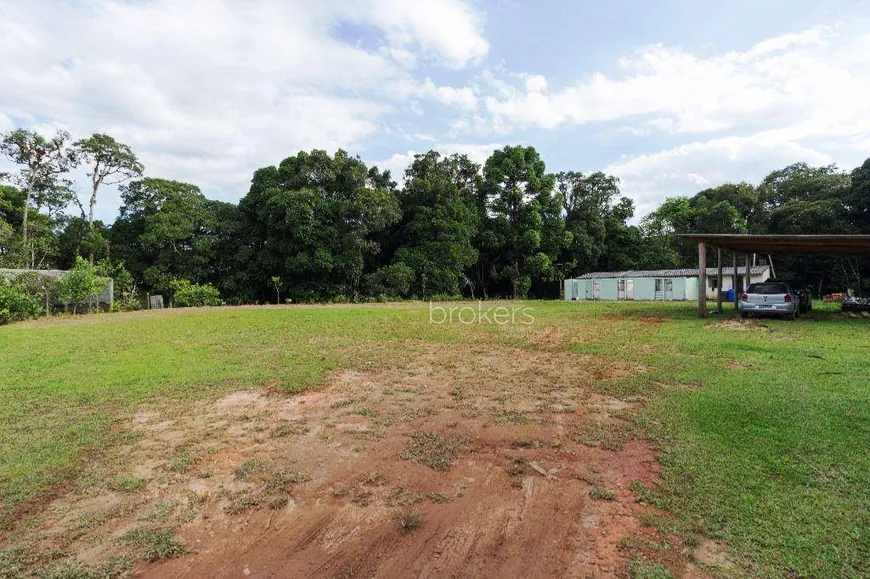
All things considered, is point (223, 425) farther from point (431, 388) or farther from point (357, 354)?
point (357, 354)

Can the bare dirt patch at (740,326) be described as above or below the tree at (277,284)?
below

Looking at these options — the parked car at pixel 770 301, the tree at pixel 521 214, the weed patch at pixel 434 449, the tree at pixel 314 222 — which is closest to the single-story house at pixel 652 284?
the tree at pixel 521 214

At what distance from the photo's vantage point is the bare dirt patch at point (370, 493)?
92.0 inches

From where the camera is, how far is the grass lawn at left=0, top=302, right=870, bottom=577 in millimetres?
2576

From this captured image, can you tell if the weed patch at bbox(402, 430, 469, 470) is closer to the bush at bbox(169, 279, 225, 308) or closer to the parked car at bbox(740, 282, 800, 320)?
the parked car at bbox(740, 282, 800, 320)

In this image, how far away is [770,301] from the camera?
13281 millimetres

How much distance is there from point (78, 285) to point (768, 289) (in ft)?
81.3

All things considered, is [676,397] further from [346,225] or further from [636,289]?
[636,289]

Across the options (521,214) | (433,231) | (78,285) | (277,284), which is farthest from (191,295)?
(521,214)

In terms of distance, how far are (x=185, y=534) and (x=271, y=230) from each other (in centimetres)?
2605

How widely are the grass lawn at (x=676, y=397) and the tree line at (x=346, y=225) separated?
14.7m

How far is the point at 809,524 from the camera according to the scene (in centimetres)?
247

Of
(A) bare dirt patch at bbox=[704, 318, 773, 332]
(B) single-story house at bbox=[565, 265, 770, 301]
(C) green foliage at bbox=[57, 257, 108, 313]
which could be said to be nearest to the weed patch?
(A) bare dirt patch at bbox=[704, 318, 773, 332]

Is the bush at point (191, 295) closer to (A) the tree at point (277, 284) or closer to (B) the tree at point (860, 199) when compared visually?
(A) the tree at point (277, 284)
